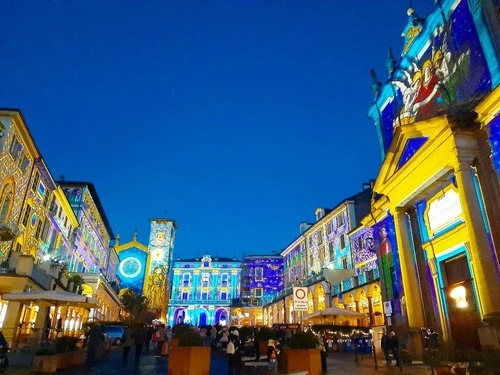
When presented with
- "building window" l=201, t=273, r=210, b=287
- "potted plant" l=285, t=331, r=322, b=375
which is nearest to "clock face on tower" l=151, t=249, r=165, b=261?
"building window" l=201, t=273, r=210, b=287

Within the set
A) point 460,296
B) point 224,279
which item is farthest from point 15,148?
point 224,279

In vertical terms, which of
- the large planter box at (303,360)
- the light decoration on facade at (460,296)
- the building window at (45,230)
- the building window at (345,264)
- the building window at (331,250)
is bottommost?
the large planter box at (303,360)

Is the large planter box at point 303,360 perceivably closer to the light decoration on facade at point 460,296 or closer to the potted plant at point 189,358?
the potted plant at point 189,358

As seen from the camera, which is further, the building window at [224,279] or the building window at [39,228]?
the building window at [224,279]

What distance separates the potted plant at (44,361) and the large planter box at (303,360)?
8.62 m

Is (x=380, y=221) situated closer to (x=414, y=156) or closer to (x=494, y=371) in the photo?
(x=414, y=156)

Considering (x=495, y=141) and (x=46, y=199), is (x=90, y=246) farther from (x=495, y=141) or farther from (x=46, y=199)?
(x=495, y=141)

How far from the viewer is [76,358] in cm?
1619

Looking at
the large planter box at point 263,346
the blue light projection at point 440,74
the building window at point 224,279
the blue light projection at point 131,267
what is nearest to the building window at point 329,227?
the blue light projection at point 440,74

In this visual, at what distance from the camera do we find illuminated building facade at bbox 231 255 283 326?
274 ft

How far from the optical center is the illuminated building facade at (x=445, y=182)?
14.1 m

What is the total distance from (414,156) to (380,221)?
777cm

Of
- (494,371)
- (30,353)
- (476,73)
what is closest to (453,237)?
(476,73)

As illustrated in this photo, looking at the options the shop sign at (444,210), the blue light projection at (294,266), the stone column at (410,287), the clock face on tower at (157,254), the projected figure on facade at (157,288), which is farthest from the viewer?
the clock face on tower at (157,254)
